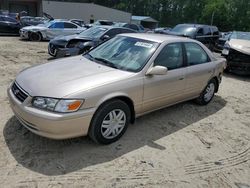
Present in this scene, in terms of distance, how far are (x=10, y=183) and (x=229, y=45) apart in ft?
28.6

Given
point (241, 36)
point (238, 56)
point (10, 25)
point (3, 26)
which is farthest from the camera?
point (10, 25)

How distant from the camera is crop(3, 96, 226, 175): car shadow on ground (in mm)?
3279

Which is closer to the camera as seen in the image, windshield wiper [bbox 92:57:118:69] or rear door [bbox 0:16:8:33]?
Answer: windshield wiper [bbox 92:57:118:69]

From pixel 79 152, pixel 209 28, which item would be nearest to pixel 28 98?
pixel 79 152

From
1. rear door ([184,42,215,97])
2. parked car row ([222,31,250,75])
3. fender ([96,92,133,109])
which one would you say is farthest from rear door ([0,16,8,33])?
fender ([96,92,133,109])

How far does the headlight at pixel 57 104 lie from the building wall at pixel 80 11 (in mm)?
38019

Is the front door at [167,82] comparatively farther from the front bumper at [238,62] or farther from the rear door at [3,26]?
the rear door at [3,26]

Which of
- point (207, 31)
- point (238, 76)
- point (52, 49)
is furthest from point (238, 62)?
point (52, 49)

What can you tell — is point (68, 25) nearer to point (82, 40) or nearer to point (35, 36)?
point (35, 36)

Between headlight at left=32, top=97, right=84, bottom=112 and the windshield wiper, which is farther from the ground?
the windshield wiper

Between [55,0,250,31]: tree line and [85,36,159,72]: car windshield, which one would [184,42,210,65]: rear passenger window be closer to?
[85,36,159,72]: car windshield

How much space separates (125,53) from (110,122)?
128 cm

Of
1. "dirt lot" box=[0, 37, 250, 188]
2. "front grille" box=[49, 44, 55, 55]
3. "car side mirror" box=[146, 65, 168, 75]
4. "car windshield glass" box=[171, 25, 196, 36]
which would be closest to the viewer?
"dirt lot" box=[0, 37, 250, 188]

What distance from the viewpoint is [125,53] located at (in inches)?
173
